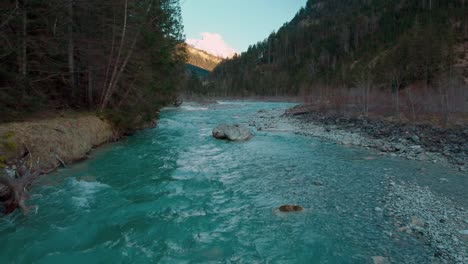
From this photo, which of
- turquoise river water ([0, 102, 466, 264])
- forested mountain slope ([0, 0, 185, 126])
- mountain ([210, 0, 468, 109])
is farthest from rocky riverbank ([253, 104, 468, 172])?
forested mountain slope ([0, 0, 185, 126])

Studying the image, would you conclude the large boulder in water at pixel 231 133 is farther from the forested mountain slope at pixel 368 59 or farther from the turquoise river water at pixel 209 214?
the forested mountain slope at pixel 368 59

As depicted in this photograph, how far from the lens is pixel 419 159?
36.9 ft

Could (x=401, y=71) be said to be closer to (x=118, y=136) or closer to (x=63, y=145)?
(x=118, y=136)

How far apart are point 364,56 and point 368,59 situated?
539 centimetres

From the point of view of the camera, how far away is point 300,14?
7062 inches

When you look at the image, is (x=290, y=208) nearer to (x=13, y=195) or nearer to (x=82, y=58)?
(x=13, y=195)

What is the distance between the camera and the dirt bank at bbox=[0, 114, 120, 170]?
778cm

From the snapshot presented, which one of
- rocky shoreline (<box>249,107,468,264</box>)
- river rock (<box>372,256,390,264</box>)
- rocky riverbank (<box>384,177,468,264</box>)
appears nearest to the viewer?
river rock (<box>372,256,390,264</box>)

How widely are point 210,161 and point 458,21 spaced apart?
7037 centimetres

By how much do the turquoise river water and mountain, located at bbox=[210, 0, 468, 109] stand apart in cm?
1269

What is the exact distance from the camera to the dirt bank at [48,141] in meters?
7.78

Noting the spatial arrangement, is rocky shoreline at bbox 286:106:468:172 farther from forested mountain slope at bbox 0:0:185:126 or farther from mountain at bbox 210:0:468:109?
forested mountain slope at bbox 0:0:185:126

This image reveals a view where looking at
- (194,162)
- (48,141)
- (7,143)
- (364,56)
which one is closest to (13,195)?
(7,143)

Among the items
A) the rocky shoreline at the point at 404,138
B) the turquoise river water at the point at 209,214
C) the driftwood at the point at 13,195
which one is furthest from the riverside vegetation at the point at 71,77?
the rocky shoreline at the point at 404,138
